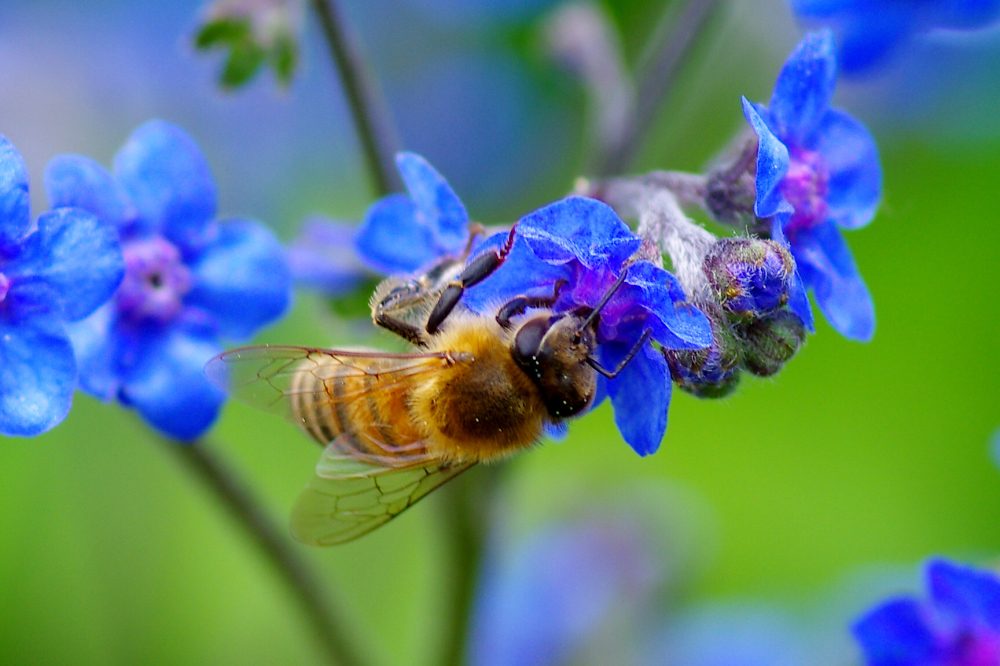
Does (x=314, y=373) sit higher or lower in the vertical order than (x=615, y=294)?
lower

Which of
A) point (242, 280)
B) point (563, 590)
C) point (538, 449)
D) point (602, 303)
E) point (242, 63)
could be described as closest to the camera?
point (602, 303)

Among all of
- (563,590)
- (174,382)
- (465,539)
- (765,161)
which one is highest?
(765,161)

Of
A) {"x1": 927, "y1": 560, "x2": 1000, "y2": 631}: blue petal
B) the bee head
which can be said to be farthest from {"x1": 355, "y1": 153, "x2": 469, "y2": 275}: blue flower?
{"x1": 927, "y1": 560, "x2": 1000, "y2": 631}: blue petal

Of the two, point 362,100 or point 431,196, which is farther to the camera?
point 362,100

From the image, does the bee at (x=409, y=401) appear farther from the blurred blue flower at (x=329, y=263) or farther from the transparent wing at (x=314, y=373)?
the blurred blue flower at (x=329, y=263)

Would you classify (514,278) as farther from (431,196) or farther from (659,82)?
(659,82)

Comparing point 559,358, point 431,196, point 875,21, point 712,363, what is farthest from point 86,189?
point 875,21

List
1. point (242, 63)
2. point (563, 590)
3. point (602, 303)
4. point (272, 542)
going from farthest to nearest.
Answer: point (563, 590), point (272, 542), point (242, 63), point (602, 303)
